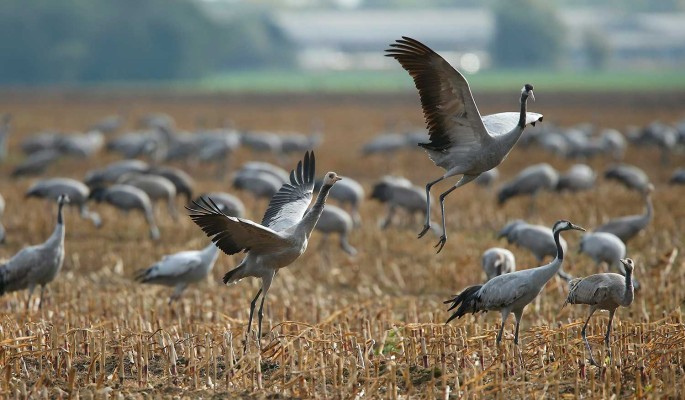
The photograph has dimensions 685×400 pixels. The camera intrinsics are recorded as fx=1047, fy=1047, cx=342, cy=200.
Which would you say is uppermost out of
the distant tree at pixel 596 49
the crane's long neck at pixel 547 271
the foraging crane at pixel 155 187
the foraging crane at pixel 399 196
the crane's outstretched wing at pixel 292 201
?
the distant tree at pixel 596 49

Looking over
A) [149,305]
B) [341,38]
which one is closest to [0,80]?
[341,38]

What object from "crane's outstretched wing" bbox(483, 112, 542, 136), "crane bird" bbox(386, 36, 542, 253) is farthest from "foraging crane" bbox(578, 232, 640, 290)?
"crane bird" bbox(386, 36, 542, 253)

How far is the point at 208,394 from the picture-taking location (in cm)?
599

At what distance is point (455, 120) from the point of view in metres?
7.04

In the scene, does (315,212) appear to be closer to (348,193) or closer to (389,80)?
(348,193)

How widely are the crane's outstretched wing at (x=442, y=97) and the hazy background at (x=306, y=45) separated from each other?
175 feet

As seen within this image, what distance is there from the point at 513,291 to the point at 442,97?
1.35 metres

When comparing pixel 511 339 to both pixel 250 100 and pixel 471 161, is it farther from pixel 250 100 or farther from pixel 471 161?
pixel 250 100

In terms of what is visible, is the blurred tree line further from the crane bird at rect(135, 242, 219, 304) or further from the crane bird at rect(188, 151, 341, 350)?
the crane bird at rect(188, 151, 341, 350)

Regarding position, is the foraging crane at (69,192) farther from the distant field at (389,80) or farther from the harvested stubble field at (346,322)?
the distant field at (389,80)

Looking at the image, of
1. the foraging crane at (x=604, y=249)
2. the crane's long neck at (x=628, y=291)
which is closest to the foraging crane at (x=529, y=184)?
the foraging crane at (x=604, y=249)

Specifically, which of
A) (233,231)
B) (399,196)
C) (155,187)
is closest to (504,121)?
(233,231)

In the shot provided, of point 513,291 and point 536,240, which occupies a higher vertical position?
point 536,240

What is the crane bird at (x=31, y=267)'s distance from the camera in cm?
890
